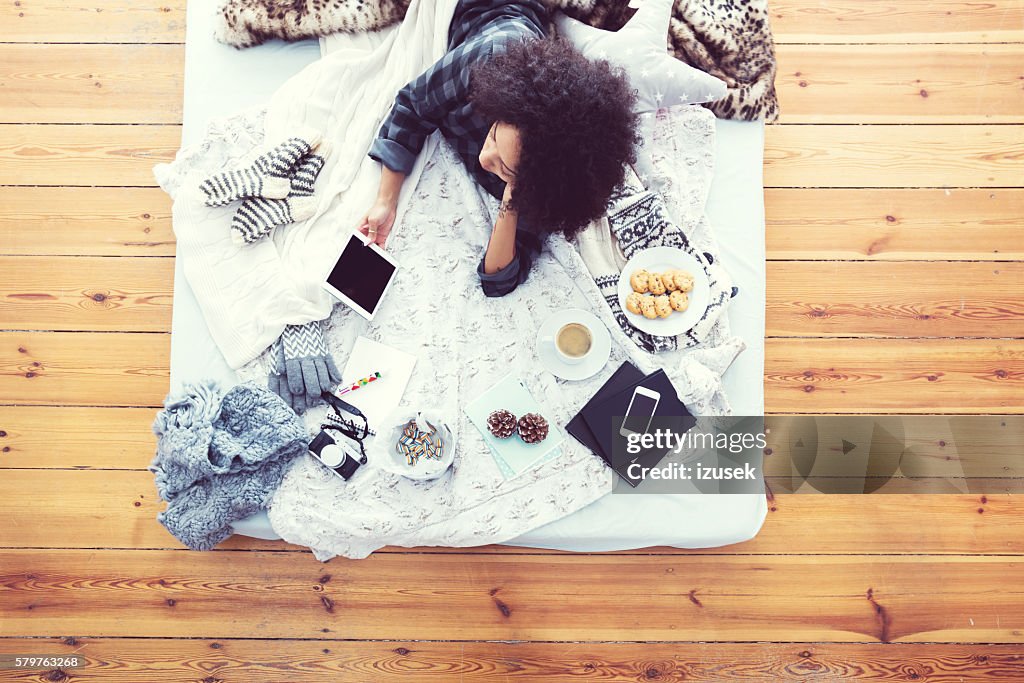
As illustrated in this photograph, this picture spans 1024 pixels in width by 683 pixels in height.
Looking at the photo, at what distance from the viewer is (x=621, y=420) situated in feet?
4.57

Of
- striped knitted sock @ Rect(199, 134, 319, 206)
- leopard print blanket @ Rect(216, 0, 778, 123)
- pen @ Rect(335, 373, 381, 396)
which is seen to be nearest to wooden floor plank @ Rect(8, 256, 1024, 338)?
striped knitted sock @ Rect(199, 134, 319, 206)

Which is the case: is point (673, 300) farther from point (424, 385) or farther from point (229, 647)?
point (229, 647)

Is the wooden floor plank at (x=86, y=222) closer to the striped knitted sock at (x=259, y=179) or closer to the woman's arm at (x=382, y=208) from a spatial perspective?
the striped knitted sock at (x=259, y=179)

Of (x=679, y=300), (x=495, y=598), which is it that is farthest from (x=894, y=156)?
(x=495, y=598)

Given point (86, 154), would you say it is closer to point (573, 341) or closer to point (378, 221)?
point (378, 221)

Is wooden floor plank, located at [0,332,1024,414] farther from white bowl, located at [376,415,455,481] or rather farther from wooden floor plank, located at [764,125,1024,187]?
white bowl, located at [376,415,455,481]

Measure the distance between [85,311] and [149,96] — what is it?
0.55 m

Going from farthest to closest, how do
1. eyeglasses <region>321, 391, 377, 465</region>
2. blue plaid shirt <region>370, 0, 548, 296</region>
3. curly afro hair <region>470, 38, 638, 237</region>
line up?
eyeglasses <region>321, 391, 377, 465</region> → blue plaid shirt <region>370, 0, 548, 296</region> → curly afro hair <region>470, 38, 638, 237</region>

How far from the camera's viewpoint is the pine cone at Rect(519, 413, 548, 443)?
139 centimetres

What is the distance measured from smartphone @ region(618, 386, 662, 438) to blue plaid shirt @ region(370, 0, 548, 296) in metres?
0.35

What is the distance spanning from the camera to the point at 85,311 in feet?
5.35

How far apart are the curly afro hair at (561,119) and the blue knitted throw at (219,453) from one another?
675 mm

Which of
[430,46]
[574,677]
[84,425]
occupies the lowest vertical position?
[574,677]

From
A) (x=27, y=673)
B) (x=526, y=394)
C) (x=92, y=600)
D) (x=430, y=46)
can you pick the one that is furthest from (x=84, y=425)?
(x=430, y=46)
